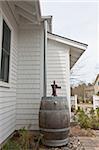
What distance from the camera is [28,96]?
5.57 metres

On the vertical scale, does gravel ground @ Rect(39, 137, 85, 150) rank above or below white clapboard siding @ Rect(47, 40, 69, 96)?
below

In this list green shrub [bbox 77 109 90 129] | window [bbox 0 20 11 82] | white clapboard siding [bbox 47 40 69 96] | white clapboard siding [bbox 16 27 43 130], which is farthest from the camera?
green shrub [bbox 77 109 90 129]

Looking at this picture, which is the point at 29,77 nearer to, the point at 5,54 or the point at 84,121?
the point at 5,54

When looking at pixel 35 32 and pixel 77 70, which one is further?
pixel 77 70

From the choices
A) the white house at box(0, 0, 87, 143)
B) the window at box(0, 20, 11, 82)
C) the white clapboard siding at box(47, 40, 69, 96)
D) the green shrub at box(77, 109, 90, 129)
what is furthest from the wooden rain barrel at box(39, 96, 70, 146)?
the green shrub at box(77, 109, 90, 129)

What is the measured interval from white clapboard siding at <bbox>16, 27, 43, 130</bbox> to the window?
1.08 metres

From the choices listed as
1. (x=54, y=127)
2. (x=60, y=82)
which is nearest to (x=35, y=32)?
(x=60, y=82)

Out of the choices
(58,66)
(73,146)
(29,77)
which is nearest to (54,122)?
(73,146)

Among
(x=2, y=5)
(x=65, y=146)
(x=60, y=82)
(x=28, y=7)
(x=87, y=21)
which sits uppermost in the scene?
(x=87, y=21)

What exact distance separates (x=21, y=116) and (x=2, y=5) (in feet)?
10.0

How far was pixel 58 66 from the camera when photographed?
587 cm

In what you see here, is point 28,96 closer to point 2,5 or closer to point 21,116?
point 21,116

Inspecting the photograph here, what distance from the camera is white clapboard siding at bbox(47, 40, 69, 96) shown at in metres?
5.82

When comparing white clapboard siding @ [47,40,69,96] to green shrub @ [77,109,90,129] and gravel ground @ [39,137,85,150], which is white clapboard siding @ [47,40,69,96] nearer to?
green shrub @ [77,109,90,129]
